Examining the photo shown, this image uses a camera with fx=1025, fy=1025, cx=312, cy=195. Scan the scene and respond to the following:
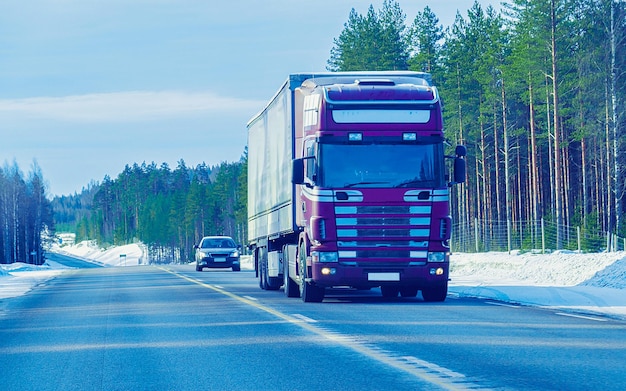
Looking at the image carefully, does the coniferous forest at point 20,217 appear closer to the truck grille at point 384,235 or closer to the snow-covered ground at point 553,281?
the snow-covered ground at point 553,281

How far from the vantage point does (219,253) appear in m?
44.6

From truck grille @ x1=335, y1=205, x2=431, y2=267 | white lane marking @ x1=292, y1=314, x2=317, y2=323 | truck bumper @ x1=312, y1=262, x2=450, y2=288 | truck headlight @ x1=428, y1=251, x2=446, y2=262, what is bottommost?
white lane marking @ x1=292, y1=314, x2=317, y2=323

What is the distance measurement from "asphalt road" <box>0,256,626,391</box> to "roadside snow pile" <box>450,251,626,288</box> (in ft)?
18.1

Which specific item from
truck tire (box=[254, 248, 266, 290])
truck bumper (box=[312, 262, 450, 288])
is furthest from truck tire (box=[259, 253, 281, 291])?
truck bumper (box=[312, 262, 450, 288])

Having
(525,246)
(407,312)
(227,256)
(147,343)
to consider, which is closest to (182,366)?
(147,343)

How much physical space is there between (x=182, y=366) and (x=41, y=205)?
153 m

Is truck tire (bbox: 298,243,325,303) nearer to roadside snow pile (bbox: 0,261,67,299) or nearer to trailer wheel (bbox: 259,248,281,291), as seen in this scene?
trailer wheel (bbox: 259,248,281,291)

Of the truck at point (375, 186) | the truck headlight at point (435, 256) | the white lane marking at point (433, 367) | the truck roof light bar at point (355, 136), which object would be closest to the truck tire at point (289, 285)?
the truck at point (375, 186)

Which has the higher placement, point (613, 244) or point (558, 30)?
point (558, 30)

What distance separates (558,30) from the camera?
5566 cm

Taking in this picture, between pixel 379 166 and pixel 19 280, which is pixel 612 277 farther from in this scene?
pixel 19 280

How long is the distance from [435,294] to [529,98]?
49.9m

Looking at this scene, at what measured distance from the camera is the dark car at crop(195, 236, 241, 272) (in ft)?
146

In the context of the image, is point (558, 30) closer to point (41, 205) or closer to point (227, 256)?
point (227, 256)
